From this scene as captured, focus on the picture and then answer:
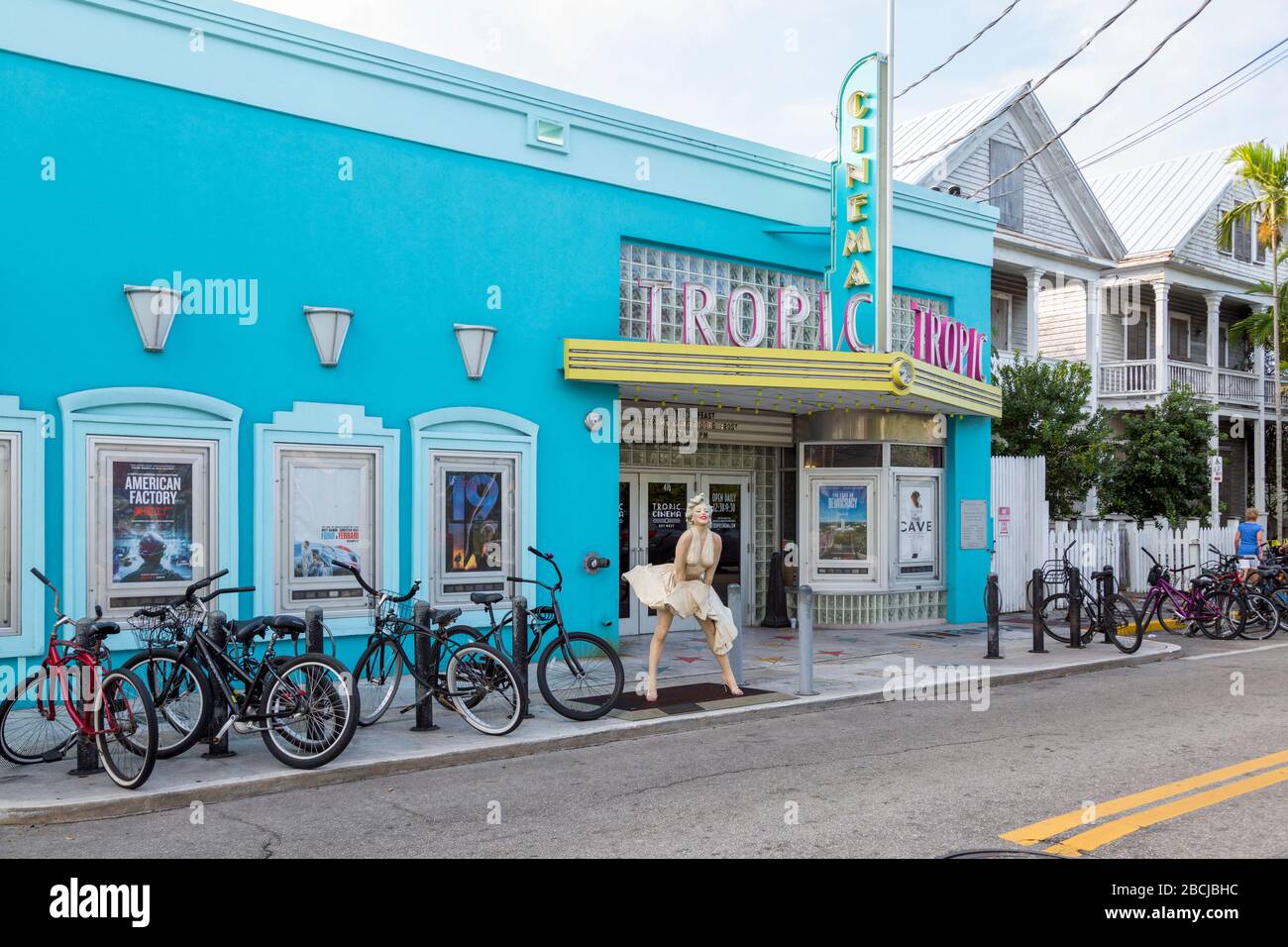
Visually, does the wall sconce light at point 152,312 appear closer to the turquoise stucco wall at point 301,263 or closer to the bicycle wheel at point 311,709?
the turquoise stucco wall at point 301,263

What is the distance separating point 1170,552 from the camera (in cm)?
2139

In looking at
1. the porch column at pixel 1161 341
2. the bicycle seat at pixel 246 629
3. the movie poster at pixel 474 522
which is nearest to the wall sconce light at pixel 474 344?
the movie poster at pixel 474 522

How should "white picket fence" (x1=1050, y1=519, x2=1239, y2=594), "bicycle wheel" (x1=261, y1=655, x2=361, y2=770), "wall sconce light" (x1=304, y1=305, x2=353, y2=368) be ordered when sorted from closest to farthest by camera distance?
"bicycle wheel" (x1=261, y1=655, x2=361, y2=770), "wall sconce light" (x1=304, y1=305, x2=353, y2=368), "white picket fence" (x1=1050, y1=519, x2=1239, y2=594)

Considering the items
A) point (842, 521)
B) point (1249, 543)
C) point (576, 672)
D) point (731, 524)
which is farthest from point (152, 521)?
point (1249, 543)

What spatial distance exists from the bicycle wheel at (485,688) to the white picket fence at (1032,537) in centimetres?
1069

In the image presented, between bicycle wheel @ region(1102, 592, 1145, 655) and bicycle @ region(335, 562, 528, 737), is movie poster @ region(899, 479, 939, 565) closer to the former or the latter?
bicycle wheel @ region(1102, 592, 1145, 655)

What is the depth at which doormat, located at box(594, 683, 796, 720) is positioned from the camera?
958 cm

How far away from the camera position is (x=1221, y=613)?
16047mm

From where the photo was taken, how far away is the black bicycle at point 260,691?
7.61 metres

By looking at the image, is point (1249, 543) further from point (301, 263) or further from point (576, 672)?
point (301, 263)

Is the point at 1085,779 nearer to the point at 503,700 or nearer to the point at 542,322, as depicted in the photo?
the point at 503,700


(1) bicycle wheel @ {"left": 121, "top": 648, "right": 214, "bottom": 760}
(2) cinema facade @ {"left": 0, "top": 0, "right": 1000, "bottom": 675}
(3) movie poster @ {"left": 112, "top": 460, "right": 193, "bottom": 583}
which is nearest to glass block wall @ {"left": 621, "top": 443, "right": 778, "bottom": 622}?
(2) cinema facade @ {"left": 0, "top": 0, "right": 1000, "bottom": 675}

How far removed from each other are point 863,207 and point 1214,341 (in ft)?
60.3

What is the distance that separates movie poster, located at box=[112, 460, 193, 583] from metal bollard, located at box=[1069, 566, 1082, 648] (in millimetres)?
10186
